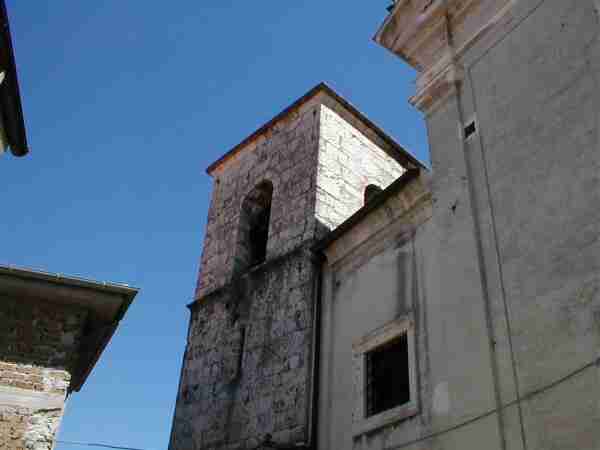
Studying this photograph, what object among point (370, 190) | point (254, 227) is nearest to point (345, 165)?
point (370, 190)

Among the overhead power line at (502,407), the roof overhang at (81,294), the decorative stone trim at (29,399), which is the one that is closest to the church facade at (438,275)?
the overhead power line at (502,407)

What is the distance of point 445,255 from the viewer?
21.9 ft

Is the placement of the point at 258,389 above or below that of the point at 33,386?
above

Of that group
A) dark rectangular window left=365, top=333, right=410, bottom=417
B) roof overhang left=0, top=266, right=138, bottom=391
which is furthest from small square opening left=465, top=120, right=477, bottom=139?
roof overhang left=0, top=266, right=138, bottom=391

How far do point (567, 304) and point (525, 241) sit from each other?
812 mm

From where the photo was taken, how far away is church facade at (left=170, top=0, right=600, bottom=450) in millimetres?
5250

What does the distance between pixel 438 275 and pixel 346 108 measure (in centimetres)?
527

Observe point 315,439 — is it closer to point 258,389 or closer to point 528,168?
point 258,389

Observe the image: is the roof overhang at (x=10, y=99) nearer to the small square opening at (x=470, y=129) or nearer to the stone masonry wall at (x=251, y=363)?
the stone masonry wall at (x=251, y=363)

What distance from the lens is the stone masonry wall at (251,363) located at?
8.10 metres

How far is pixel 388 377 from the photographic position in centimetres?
711

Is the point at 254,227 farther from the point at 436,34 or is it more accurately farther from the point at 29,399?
the point at 29,399

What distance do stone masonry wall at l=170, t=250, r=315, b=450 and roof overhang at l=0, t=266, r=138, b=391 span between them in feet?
10.2

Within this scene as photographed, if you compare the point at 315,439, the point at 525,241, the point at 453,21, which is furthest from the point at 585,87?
the point at 315,439
